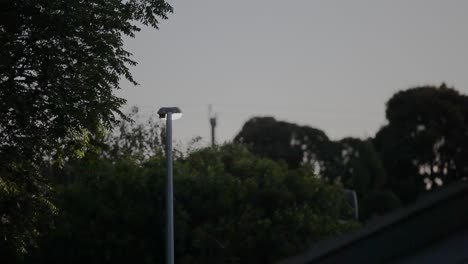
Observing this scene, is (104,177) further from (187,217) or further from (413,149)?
(413,149)

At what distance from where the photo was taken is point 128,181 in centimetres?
3181

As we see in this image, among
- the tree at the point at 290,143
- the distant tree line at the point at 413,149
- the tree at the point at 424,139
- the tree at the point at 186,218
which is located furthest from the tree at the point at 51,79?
the tree at the point at 290,143

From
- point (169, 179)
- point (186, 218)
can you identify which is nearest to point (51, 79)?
point (169, 179)

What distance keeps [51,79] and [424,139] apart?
43089 millimetres

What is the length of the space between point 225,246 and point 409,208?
2245 cm

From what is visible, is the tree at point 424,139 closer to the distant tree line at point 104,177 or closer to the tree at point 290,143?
the distant tree line at point 104,177

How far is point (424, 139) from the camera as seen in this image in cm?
6034

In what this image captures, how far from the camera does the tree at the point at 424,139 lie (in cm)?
6019

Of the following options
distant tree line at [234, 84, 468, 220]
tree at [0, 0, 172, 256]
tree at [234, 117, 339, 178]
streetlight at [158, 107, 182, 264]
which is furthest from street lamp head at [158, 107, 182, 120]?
tree at [234, 117, 339, 178]

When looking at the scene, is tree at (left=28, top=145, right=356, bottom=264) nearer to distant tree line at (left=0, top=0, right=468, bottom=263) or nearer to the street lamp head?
distant tree line at (left=0, top=0, right=468, bottom=263)

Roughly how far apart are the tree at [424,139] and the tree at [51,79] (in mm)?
40730

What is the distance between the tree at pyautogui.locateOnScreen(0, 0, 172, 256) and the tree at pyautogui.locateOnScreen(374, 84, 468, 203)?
4073 centimetres

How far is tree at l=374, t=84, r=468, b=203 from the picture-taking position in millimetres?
60188

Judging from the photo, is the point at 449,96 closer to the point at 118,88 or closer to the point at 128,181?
the point at 128,181
